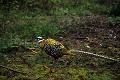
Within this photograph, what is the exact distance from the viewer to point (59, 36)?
8.77 metres

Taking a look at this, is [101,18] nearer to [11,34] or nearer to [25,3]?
[25,3]

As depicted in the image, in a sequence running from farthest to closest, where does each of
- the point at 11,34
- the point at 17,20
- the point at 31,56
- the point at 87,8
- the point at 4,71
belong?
the point at 87,8 → the point at 17,20 → the point at 11,34 → the point at 31,56 → the point at 4,71

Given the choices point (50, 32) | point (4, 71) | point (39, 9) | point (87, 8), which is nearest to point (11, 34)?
point (50, 32)

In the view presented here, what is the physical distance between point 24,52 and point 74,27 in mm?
3452

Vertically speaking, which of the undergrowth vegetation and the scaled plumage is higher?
the scaled plumage

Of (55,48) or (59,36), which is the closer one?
(55,48)

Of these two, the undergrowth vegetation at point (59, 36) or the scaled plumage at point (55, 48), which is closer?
the scaled plumage at point (55, 48)

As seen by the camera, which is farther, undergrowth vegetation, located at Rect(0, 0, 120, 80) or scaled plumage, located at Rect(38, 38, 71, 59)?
undergrowth vegetation, located at Rect(0, 0, 120, 80)

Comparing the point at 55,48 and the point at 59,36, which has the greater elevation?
the point at 55,48

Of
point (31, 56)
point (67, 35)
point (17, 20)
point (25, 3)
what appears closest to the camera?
point (31, 56)

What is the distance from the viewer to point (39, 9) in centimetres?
1205

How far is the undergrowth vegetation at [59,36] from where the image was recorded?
5.96 m

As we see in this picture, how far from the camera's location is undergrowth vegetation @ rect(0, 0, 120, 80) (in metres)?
5.96

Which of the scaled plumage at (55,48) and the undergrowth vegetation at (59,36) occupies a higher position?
the scaled plumage at (55,48)
